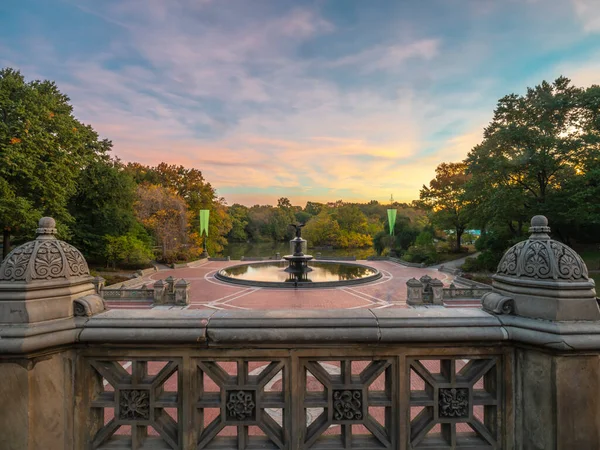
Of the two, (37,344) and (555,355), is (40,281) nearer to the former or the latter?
(37,344)

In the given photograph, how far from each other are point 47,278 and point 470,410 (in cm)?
299

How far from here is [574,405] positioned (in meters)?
1.86

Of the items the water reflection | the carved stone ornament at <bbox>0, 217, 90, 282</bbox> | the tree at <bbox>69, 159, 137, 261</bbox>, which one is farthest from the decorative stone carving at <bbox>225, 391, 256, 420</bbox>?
the tree at <bbox>69, 159, 137, 261</bbox>

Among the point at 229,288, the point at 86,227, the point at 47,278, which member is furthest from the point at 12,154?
the point at 47,278

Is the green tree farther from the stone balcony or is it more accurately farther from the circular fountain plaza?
the stone balcony

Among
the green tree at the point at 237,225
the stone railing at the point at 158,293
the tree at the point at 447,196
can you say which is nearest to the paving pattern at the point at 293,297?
the stone railing at the point at 158,293

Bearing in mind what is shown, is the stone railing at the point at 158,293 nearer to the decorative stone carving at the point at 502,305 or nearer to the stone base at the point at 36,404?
the stone base at the point at 36,404

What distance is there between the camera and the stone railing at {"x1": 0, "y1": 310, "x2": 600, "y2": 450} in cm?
198

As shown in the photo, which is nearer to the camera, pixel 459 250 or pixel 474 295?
pixel 474 295

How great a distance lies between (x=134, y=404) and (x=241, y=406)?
28.8 inches

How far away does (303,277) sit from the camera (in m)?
19.7

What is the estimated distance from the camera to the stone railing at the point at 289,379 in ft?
6.48

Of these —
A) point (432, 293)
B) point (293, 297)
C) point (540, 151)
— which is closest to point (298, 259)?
point (293, 297)

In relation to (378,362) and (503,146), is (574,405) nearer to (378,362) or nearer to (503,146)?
(378,362)
